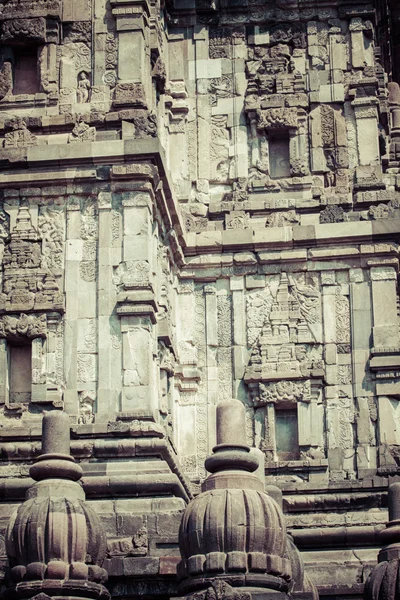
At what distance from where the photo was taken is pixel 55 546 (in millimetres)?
26203

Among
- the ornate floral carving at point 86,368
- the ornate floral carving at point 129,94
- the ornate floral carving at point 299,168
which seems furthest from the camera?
the ornate floral carving at point 299,168

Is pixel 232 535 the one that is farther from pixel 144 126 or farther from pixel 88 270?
pixel 144 126

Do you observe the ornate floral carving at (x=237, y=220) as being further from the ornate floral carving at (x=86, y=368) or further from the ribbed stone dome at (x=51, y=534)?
the ribbed stone dome at (x=51, y=534)

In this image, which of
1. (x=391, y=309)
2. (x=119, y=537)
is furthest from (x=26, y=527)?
(x=391, y=309)

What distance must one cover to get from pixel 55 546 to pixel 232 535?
287cm

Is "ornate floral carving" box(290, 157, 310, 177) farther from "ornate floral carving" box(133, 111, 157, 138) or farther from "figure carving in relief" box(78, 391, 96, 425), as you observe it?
"figure carving in relief" box(78, 391, 96, 425)

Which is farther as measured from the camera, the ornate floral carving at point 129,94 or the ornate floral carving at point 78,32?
the ornate floral carving at point 78,32

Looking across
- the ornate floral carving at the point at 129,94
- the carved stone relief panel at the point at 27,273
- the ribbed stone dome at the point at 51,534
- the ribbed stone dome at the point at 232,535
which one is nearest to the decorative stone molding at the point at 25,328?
the carved stone relief panel at the point at 27,273

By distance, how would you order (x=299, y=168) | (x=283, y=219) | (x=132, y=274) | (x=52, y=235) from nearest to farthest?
(x=132, y=274)
(x=52, y=235)
(x=283, y=219)
(x=299, y=168)

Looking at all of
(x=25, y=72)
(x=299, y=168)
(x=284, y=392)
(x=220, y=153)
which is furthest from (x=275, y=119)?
(x=284, y=392)

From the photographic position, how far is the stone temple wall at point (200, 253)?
34.5 meters

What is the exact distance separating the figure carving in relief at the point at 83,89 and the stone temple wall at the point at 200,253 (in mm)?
22

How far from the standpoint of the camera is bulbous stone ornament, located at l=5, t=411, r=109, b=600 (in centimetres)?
2606

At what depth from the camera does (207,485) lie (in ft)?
85.5
